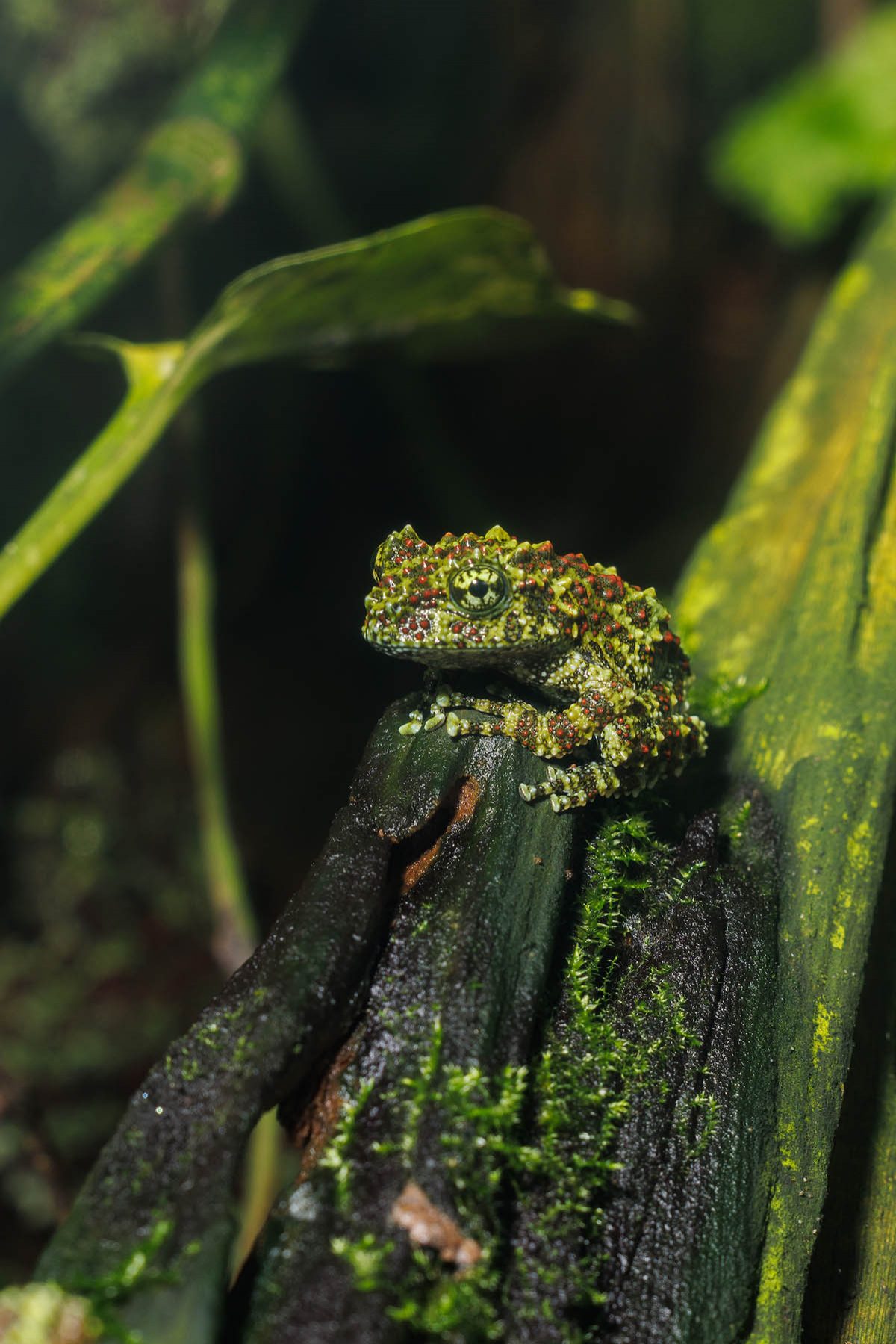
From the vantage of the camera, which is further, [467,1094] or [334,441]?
[334,441]

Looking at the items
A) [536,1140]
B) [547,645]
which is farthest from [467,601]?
[536,1140]

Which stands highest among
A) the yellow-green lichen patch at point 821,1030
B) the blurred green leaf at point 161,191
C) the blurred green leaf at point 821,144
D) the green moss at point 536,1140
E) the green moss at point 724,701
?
the blurred green leaf at point 821,144

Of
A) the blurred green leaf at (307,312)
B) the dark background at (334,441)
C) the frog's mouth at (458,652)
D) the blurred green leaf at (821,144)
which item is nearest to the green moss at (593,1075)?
the frog's mouth at (458,652)

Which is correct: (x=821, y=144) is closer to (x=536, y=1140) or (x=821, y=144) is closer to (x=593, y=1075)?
(x=593, y=1075)

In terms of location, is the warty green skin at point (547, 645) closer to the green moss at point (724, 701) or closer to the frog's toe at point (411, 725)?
the frog's toe at point (411, 725)

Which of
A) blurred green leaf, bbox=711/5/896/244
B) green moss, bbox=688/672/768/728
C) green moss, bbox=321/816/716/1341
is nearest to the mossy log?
green moss, bbox=321/816/716/1341

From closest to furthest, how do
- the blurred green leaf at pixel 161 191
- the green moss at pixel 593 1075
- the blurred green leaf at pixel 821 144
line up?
the green moss at pixel 593 1075, the blurred green leaf at pixel 161 191, the blurred green leaf at pixel 821 144

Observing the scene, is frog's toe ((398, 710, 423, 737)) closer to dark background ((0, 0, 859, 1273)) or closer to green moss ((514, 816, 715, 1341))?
green moss ((514, 816, 715, 1341))
